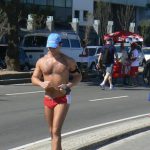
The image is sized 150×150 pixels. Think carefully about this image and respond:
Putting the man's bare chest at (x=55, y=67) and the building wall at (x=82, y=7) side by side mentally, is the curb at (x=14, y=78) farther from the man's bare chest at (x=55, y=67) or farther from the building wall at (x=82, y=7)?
the building wall at (x=82, y=7)

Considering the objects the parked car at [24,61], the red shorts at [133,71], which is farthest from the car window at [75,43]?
the red shorts at [133,71]

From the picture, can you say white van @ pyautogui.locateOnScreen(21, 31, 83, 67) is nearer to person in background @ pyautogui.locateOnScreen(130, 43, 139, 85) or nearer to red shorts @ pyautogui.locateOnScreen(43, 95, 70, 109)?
person in background @ pyautogui.locateOnScreen(130, 43, 139, 85)

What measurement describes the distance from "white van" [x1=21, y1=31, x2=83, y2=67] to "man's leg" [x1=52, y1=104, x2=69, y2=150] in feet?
75.5

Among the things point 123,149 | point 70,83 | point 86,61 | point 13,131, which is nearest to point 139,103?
point 13,131

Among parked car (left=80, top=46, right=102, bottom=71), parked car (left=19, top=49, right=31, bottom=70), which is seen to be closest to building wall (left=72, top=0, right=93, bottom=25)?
parked car (left=80, top=46, right=102, bottom=71)

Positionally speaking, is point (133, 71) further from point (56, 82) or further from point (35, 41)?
point (56, 82)

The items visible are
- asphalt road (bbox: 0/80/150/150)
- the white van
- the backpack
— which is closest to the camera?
asphalt road (bbox: 0/80/150/150)

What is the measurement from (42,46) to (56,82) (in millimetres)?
23606

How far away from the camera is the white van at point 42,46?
30422 millimetres

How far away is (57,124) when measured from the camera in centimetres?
716

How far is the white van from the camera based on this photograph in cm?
3042

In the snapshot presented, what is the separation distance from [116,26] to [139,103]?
2204 inches

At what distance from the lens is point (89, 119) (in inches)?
488

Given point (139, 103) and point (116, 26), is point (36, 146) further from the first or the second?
point (116, 26)
